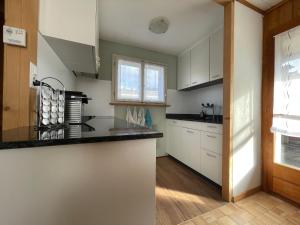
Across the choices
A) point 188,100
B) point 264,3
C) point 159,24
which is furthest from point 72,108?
point 188,100

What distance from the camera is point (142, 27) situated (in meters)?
2.22

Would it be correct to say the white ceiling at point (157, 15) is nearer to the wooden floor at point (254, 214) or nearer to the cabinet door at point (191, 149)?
the cabinet door at point (191, 149)

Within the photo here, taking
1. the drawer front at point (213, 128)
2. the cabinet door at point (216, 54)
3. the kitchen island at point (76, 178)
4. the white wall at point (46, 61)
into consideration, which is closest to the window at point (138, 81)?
the cabinet door at point (216, 54)

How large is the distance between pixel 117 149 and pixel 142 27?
214cm

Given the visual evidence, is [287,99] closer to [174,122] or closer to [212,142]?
[212,142]

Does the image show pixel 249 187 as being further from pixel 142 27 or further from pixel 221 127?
pixel 142 27

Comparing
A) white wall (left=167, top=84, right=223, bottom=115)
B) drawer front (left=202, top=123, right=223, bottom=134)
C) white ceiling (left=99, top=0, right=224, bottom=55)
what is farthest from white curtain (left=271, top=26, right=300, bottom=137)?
white wall (left=167, top=84, right=223, bottom=115)

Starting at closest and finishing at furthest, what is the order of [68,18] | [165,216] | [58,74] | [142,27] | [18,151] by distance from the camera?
[18,151], [68,18], [165,216], [58,74], [142,27]

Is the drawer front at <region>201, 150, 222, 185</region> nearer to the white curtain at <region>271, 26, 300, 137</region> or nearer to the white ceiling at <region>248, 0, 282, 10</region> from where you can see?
the white curtain at <region>271, 26, 300, 137</region>

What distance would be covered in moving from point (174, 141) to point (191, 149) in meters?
0.55

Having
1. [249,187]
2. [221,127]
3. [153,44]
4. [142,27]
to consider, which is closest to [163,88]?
[153,44]

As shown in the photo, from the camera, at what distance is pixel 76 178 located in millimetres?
622

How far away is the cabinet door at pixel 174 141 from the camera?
2.67 metres

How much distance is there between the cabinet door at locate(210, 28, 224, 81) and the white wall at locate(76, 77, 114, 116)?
1799mm
